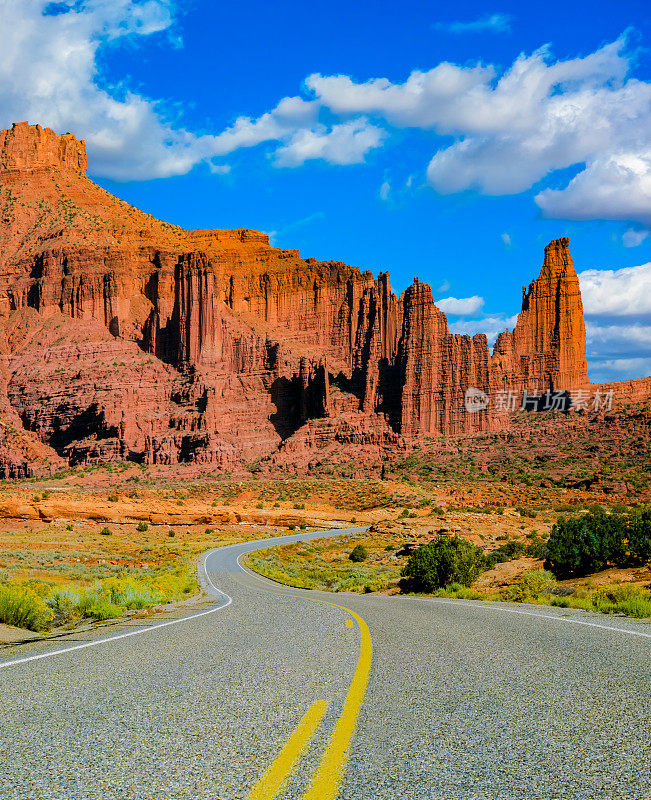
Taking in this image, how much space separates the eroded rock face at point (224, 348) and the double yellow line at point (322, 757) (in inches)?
3632

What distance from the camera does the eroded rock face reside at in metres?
102

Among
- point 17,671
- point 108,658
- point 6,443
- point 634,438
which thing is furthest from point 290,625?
point 6,443

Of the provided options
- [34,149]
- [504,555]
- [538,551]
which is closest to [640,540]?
[538,551]

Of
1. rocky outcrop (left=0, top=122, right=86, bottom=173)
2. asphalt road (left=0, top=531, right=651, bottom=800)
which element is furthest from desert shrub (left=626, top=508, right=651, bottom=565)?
rocky outcrop (left=0, top=122, right=86, bottom=173)

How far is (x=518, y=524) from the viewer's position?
50312 millimetres

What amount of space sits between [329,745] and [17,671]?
3761 mm

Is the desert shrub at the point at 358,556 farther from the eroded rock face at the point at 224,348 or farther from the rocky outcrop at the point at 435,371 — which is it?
the rocky outcrop at the point at 435,371

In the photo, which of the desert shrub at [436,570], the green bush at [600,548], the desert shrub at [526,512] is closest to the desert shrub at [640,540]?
the green bush at [600,548]

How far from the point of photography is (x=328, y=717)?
497 centimetres

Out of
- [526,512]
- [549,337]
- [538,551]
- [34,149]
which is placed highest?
[34,149]

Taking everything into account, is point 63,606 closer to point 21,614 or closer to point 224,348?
point 21,614

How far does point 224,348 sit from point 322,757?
110228 millimetres

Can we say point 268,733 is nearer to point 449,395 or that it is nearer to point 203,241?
point 449,395

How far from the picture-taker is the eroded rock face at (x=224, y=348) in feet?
336
